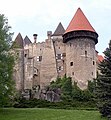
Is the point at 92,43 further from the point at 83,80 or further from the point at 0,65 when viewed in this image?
the point at 0,65

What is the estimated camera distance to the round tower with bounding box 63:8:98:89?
205 feet

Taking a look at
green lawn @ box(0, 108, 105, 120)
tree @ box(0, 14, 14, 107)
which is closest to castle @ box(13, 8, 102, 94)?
tree @ box(0, 14, 14, 107)

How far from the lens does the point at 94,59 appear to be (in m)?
64.6

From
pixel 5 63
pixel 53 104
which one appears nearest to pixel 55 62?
pixel 53 104

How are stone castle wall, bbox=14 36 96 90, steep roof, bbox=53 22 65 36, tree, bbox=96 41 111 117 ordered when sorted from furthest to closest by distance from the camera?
1. steep roof, bbox=53 22 65 36
2. stone castle wall, bbox=14 36 96 90
3. tree, bbox=96 41 111 117

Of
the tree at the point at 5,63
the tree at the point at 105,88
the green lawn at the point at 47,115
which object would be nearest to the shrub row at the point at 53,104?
the green lawn at the point at 47,115

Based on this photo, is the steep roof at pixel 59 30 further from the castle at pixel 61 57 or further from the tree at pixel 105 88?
the tree at pixel 105 88

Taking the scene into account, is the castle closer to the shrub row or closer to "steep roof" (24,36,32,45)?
"steep roof" (24,36,32,45)

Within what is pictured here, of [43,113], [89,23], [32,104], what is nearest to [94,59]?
[89,23]

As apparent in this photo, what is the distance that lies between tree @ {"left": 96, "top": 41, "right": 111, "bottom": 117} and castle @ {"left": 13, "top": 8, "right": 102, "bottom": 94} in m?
22.0

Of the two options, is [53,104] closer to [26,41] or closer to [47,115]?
[47,115]

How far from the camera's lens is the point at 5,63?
42.2 metres

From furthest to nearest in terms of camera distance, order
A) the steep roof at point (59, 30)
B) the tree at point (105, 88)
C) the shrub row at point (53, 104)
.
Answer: the steep roof at point (59, 30)
the shrub row at point (53, 104)
the tree at point (105, 88)

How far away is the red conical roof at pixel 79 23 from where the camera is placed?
66.2 meters
